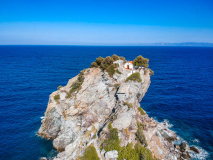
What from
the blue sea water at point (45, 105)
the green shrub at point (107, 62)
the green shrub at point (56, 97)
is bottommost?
the blue sea water at point (45, 105)

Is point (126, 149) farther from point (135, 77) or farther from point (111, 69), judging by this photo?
point (111, 69)

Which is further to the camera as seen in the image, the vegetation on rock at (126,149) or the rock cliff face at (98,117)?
the rock cliff face at (98,117)

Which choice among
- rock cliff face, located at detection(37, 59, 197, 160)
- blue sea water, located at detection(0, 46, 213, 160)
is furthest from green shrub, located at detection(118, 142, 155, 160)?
blue sea water, located at detection(0, 46, 213, 160)

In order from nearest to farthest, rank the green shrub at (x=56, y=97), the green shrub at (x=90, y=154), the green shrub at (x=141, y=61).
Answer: the green shrub at (x=90, y=154) < the green shrub at (x=56, y=97) < the green shrub at (x=141, y=61)

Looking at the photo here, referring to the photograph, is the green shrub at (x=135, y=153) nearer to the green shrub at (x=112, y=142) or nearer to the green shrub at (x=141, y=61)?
the green shrub at (x=112, y=142)

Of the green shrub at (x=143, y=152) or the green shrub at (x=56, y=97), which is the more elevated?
the green shrub at (x=56, y=97)

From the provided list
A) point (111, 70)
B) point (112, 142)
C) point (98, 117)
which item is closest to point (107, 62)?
point (111, 70)

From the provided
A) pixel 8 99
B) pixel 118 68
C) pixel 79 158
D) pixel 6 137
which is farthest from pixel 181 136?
pixel 8 99

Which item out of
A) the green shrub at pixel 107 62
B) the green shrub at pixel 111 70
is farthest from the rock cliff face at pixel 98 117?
the green shrub at pixel 107 62
